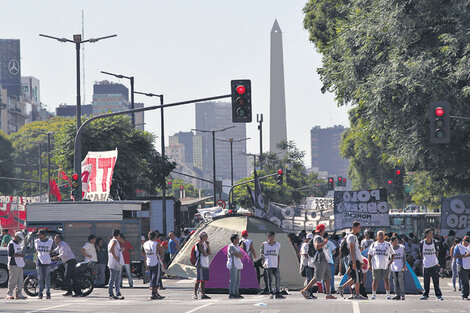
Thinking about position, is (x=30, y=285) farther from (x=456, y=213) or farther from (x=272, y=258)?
(x=456, y=213)

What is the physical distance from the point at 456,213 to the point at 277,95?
5114 inches

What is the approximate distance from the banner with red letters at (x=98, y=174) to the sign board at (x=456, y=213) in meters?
13.2

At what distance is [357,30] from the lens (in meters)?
34.4

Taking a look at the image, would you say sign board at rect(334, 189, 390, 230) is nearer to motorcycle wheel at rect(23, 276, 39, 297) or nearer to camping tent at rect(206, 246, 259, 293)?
camping tent at rect(206, 246, 259, 293)

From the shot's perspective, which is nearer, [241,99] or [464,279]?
[464,279]

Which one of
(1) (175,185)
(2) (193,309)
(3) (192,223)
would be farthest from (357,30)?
(1) (175,185)

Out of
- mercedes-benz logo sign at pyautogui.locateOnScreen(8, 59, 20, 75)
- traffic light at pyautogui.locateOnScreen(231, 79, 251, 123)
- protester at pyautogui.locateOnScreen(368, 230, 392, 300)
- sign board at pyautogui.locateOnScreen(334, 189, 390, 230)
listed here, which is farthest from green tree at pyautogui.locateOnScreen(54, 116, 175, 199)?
mercedes-benz logo sign at pyautogui.locateOnScreen(8, 59, 20, 75)

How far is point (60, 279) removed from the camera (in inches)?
1018

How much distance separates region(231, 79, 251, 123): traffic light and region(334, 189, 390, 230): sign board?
1472 cm

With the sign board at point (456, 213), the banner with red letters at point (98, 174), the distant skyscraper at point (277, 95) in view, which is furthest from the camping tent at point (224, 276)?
the distant skyscraper at point (277, 95)

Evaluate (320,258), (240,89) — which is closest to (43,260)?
(240,89)

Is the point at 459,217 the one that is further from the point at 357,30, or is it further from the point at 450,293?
the point at 450,293

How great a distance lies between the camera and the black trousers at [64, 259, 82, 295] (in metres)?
23.9

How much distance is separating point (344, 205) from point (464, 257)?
1647 cm
